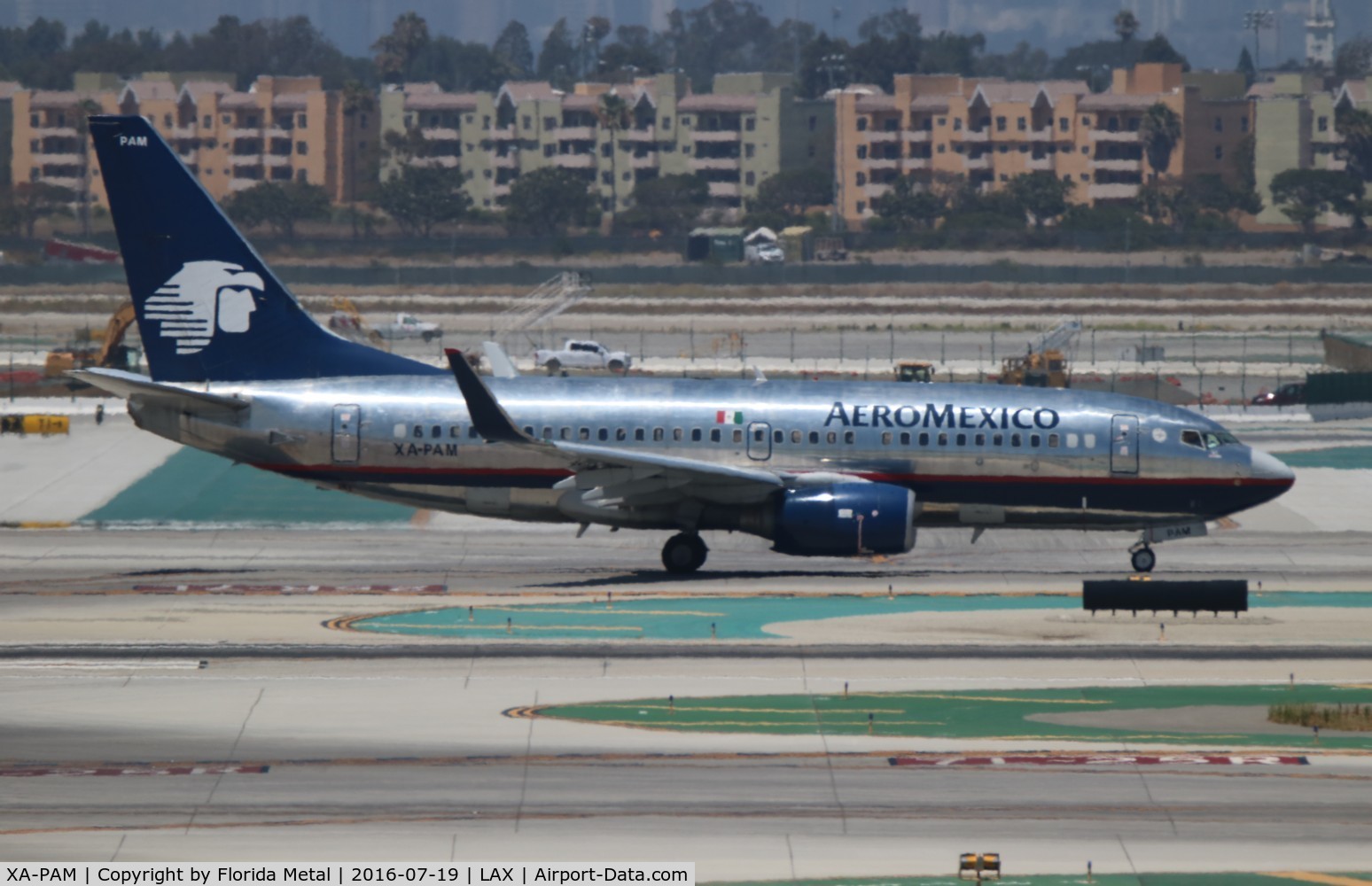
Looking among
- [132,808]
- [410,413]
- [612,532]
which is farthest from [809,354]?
[132,808]

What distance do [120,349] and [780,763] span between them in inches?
2696

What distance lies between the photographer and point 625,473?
42000mm

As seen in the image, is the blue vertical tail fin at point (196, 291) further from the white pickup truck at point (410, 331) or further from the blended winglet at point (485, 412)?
the white pickup truck at point (410, 331)

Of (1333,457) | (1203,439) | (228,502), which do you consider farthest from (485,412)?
(1333,457)

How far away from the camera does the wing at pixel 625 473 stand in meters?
40.4

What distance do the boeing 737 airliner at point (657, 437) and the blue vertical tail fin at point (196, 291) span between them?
47mm

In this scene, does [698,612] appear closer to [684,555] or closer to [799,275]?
[684,555]

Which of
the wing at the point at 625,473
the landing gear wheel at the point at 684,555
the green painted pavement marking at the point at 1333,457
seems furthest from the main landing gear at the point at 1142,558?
the green painted pavement marking at the point at 1333,457

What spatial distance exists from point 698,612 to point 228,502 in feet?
67.0

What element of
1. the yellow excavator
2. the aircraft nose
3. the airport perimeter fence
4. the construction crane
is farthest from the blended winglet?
the airport perimeter fence

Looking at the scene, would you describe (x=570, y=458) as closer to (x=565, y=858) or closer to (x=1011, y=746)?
(x=1011, y=746)

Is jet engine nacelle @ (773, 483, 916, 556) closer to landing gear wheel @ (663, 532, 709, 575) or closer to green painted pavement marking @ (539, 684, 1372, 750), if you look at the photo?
landing gear wheel @ (663, 532, 709, 575)

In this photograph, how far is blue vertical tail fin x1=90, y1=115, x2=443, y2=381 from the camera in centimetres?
4406

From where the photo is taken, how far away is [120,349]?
293ft
